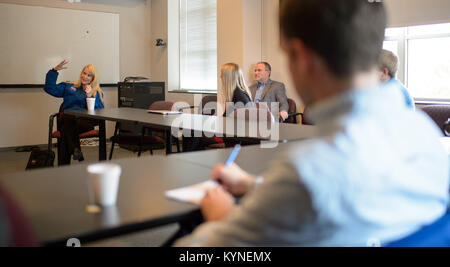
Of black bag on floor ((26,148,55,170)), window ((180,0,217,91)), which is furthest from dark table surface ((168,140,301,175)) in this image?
window ((180,0,217,91))

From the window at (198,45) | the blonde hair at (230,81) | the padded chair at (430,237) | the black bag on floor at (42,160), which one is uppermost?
the window at (198,45)

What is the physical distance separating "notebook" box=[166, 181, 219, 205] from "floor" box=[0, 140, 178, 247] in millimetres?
820

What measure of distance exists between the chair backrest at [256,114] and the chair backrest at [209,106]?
6.77 feet

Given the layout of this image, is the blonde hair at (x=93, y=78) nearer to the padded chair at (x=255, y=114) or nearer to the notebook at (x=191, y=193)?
the padded chair at (x=255, y=114)

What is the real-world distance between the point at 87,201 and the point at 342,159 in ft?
2.60

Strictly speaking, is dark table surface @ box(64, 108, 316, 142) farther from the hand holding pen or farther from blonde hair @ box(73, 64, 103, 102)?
blonde hair @ box(73, 64, 103, 102)

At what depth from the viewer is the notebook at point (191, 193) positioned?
1318 millimetres

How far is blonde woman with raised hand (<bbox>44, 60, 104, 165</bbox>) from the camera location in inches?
199

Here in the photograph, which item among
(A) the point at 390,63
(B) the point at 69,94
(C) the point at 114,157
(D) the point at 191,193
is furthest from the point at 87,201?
(C) the point at 114,157

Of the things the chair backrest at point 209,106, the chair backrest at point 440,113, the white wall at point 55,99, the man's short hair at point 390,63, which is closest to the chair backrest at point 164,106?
the chair backrest at point 209,106

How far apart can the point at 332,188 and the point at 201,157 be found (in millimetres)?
1276

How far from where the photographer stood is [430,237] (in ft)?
3.27

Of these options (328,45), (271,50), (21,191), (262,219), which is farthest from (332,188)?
(271,50)

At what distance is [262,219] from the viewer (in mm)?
831
